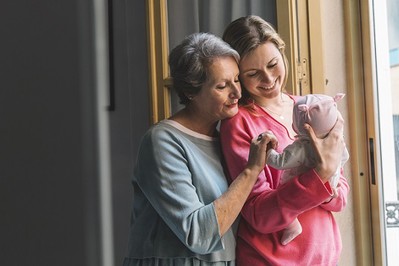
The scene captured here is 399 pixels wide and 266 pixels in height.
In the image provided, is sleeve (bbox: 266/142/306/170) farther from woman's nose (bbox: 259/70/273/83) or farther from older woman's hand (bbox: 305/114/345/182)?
woman's nose (bbox: 259/70/273/83)

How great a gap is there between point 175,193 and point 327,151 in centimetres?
35

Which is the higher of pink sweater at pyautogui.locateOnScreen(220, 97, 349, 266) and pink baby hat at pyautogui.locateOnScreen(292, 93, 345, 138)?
pink baby hat at pyautogui.locateOnScreen(292, 93, 345, 138)

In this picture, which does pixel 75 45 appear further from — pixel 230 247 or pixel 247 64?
pixel 230 247

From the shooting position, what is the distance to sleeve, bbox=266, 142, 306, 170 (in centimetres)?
117

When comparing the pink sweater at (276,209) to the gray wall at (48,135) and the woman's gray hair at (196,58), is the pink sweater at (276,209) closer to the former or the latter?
the woman's gray hair at (196,58)

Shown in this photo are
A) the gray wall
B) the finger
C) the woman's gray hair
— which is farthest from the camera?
the gray wall

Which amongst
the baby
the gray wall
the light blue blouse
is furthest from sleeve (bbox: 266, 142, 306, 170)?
the gray wall

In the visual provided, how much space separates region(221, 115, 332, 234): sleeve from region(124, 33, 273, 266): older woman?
0.04 meters

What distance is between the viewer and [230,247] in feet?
4.14

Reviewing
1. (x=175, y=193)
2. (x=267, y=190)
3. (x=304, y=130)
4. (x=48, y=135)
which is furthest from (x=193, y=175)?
(x=48, y=135)

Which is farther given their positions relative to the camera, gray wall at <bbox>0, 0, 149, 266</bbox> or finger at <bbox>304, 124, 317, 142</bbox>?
gray wall at <bbox>0, 0, 149, 266</bbox>

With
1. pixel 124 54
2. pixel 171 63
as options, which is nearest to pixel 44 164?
pixel 124 54

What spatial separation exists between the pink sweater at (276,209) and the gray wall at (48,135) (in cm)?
106

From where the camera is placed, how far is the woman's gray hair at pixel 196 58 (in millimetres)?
1254
